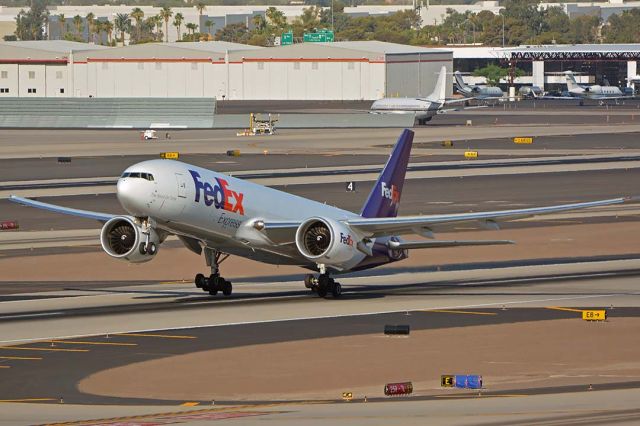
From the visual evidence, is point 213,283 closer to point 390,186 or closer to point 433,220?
point 390,186

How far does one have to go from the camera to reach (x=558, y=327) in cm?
5141

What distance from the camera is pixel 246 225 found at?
5712 centimetres

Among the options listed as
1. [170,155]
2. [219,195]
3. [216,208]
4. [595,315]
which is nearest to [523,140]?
[170,155]

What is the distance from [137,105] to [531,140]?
5696 centimetres

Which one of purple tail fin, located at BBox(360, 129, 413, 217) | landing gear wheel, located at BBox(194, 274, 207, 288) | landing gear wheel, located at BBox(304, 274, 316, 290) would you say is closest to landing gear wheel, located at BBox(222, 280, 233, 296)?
landing gear wheel, located at BBox(194, 274, 207, 288)

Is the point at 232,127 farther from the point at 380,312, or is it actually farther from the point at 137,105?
the point at 380,312

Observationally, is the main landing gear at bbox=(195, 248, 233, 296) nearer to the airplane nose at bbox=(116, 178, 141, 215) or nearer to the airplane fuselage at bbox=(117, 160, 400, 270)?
the airplane fuselage at bbox=(117, 160, 400, 270)

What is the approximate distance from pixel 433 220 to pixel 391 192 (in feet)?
22.9

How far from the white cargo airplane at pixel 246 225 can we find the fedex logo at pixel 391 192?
6.74ft

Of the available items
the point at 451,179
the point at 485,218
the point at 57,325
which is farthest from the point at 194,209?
the point at 451,179

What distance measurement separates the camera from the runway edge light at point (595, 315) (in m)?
52.4

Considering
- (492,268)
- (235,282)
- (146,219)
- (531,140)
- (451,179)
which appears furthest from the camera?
(531,140)

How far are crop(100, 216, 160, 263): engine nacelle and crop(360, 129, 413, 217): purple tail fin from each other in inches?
414

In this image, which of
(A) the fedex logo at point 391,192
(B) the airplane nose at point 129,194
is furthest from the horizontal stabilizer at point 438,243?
(B) the airplane nose at point 129,194
